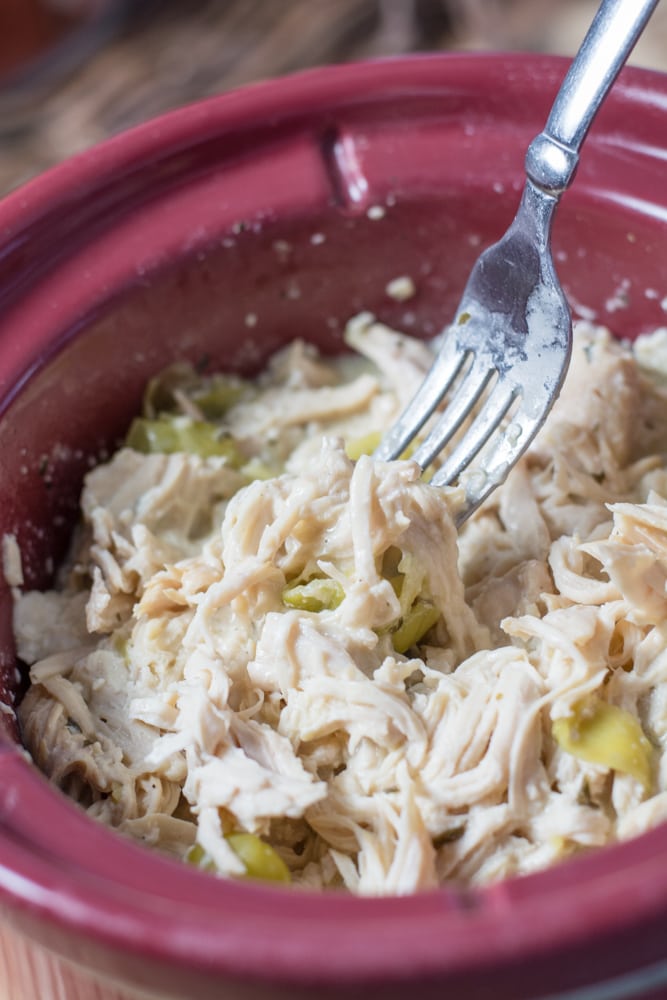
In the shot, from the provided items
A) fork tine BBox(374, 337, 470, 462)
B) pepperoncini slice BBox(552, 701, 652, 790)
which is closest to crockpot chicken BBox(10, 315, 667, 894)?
pepperoncini slice BBox(552, 701, 652, 790)

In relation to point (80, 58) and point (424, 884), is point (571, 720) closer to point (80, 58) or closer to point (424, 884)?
point (424, 884)

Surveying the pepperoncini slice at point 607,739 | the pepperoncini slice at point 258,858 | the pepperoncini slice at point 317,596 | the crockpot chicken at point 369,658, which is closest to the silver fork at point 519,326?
the crockpot chicken at point 369,658

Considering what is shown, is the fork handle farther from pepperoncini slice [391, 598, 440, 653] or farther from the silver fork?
pepperoncini slice [391, 598, 440, 653]

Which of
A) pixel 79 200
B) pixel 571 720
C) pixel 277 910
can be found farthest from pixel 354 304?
pixel 277 910

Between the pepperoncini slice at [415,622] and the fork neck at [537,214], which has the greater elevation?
the fork neck at [537,214]

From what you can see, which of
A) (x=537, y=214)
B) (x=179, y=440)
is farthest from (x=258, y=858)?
(x=537, y=214)

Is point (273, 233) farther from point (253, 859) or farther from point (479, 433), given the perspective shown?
point (253, 859)

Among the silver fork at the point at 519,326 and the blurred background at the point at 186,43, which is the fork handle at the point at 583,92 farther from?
the blurred background at the point at 186,43
